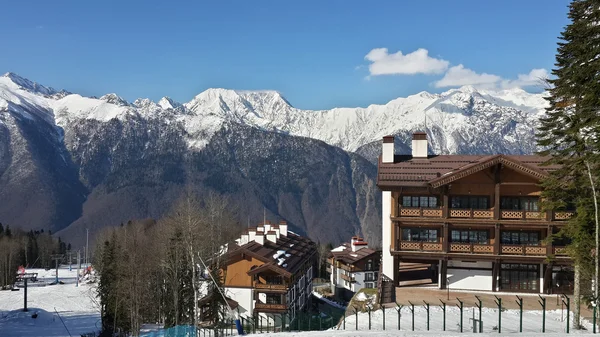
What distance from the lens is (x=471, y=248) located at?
3906 centimetres

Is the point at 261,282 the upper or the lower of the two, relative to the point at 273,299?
upper

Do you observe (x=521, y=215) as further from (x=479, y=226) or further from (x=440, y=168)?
(x=440, y=168)

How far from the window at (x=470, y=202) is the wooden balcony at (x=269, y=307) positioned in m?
23.6

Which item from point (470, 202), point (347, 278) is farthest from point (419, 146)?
point (347, 278)

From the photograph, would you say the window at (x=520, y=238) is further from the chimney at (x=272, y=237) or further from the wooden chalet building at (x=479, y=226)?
the chimney at (x=272, y=237)

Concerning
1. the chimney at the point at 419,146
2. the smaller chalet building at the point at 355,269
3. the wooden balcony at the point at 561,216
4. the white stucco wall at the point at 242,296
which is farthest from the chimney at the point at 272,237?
the wooden balcony at the point at 561,216

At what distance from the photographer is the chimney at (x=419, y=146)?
44688 millimetres

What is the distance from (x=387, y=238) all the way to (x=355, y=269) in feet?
137

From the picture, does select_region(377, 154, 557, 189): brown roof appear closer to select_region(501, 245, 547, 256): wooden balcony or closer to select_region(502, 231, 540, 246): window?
select_region(502, 231, 540, 246): window

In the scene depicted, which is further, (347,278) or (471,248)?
(347,278)

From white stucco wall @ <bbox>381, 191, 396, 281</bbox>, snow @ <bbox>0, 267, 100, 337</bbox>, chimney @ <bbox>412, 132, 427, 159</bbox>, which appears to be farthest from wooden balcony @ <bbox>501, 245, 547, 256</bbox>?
snow @ <bbox>0, 267, 100, 337</bbox>

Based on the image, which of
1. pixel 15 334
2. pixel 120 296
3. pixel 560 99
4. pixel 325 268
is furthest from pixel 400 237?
pixel 325 268

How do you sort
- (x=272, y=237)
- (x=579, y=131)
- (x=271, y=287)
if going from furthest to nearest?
(x=272, y=237)
(x=271, y=287)
(x=579, y=131)

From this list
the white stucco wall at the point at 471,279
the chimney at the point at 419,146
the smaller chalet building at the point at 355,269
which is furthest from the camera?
the smaller chalet building at the point at 355,269
